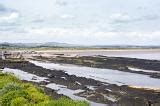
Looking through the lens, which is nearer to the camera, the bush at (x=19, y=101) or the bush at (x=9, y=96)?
the bush at (x=19, y=101)

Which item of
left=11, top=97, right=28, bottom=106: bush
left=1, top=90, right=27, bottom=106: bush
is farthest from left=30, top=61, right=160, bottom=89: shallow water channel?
left=11, top=97, right=28, bottom=106: bush

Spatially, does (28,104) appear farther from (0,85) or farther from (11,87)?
(0,85)

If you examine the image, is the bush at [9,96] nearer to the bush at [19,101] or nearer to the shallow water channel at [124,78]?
the bush at [19,101]

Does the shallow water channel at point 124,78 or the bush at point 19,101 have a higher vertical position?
the bush at point 19,101

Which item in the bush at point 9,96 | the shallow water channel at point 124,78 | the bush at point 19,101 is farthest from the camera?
the shallow water channel at point 124,78

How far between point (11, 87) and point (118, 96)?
13261mm

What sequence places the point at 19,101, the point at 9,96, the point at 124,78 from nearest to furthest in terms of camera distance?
the point at 19,101, the point at 9,96, the point at 124,78

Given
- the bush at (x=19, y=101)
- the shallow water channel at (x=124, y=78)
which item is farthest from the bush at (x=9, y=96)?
the shallow water channel at (x=124, y=78)

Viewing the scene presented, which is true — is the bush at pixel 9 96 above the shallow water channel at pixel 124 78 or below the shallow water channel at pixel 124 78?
above

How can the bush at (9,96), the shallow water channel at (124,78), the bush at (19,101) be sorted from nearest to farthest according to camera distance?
the bush at (19,101) → the bush at (9,96) → the shallow water channel at (124,78)

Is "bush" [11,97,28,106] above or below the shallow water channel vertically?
above

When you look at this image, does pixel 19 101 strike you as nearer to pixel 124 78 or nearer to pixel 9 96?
pixel 9 96

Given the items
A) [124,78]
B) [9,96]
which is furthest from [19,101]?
[124,78]

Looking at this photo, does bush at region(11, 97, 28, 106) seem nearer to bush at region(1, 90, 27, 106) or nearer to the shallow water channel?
bush at region(1, 90, 27, 106)
